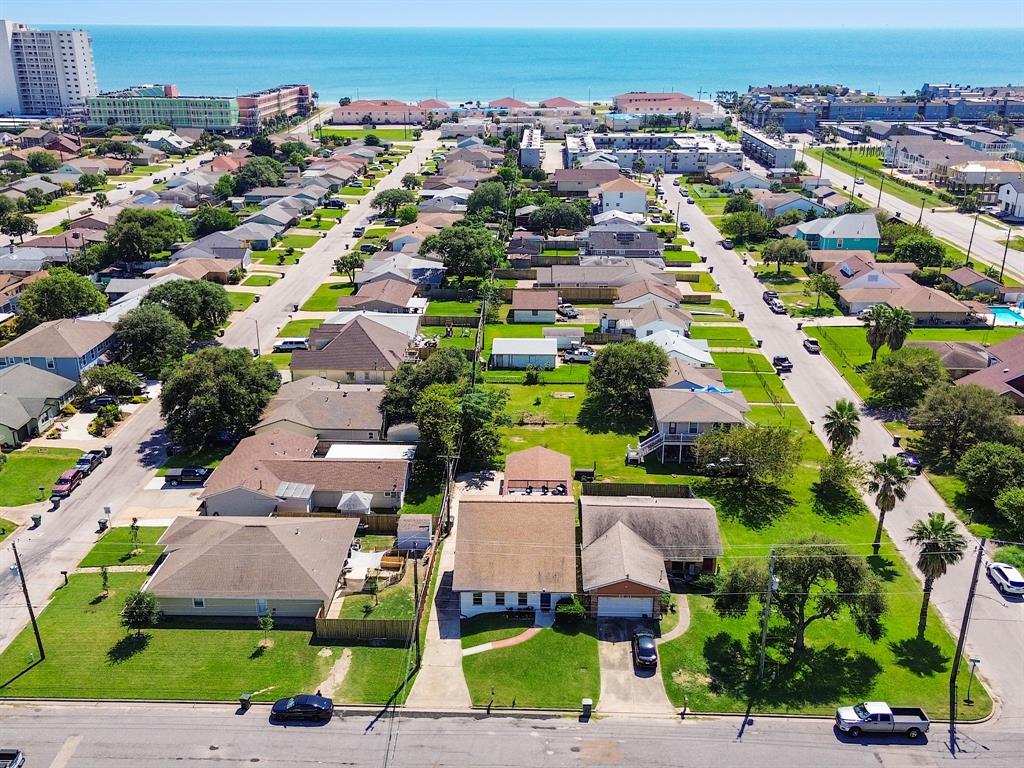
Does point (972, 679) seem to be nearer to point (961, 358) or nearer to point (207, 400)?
point (961, 358)

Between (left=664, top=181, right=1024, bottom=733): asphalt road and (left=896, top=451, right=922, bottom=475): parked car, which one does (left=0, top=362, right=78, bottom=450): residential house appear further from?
(left=896, top=451, right=922, bottom=475): parked car

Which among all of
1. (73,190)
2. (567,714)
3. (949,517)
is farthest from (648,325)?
(73,190)

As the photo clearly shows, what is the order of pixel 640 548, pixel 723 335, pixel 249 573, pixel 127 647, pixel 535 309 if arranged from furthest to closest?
1. pixel 535 309
2. pixel 723 335
3. pixel 640 548
4. pixel 249 573
5. pixel 127 647

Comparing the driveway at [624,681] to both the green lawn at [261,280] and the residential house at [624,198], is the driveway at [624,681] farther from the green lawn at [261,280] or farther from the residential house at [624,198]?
the residential house at [624,198]

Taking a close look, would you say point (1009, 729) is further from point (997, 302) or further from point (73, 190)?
point (73, 190)

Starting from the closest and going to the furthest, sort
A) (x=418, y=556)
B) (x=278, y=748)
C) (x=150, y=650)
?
1. (x=278, y=748)
2. (x=150, y=650)
3. (x=418, y=556)

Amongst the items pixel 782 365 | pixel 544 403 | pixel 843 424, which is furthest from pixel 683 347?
pixel 843 424

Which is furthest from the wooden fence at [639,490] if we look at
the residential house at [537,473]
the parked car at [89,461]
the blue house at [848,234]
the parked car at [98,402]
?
the blue house at [848,234]
